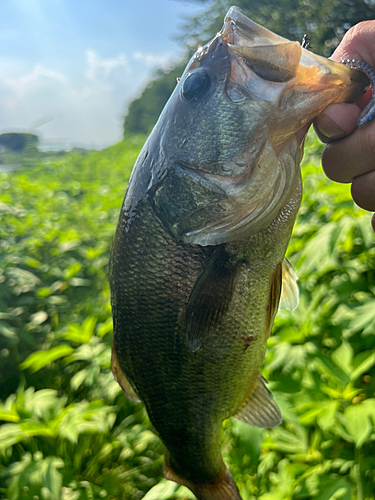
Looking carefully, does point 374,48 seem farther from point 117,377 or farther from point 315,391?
point 117,377

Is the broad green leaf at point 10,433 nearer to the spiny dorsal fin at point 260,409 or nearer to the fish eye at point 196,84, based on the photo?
the spiny dorsal fin at point 260,409

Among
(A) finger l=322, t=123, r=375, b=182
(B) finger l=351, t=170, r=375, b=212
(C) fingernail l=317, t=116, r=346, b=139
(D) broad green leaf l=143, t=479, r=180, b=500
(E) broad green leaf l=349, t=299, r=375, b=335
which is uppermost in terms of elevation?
(C) fingernail l=317, t=116, r=346, b=139

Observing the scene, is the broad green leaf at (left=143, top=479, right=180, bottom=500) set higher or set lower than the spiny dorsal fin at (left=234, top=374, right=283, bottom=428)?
lower

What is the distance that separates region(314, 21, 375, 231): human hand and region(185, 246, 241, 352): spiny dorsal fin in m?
0.49

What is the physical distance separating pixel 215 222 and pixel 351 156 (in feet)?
1.64

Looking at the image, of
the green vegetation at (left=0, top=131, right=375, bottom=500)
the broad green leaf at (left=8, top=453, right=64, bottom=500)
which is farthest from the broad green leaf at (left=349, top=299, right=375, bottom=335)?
the broad green leaf at (left=8, top=453, right=64, bottom=500)

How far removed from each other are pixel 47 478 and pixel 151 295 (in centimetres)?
142

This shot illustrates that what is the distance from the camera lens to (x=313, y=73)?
1104mm

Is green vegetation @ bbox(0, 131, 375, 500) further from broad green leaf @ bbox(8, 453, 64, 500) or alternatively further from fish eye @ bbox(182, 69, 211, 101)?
fish eye @ bbox(182, 69, 211, 101)

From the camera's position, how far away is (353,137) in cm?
123

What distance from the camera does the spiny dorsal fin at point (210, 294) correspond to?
125 cm

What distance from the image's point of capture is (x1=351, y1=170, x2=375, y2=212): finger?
133 cm

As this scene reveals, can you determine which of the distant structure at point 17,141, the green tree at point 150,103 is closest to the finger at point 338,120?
the distant structure at point 17,141

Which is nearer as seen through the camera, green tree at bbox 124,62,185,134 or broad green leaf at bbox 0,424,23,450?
broad green leaf at bbox 0,424,23,450
